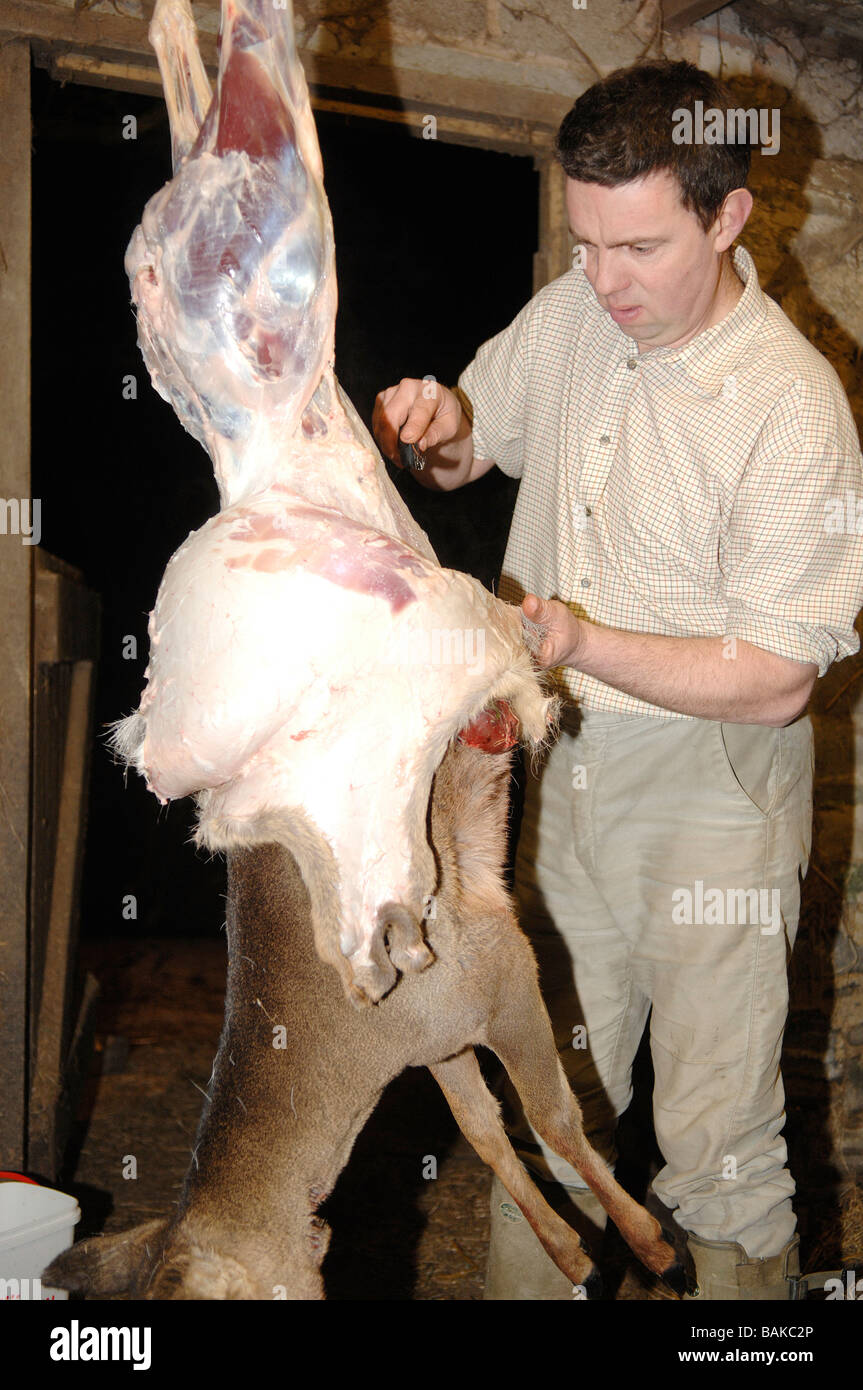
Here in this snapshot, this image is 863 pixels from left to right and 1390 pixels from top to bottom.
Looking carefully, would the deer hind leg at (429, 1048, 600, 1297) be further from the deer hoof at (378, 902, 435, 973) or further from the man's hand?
the man's hand

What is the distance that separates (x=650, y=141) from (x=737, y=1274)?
7.41ft

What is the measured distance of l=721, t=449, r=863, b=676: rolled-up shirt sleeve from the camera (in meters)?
2.24

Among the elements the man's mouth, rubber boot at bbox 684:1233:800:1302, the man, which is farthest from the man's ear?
rubber boot at bbox 684:1233:800:1302

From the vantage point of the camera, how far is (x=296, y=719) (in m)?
1.63

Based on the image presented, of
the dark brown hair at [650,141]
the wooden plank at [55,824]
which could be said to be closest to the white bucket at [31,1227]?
the wooden plank at [55,824]

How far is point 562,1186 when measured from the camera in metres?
2.78

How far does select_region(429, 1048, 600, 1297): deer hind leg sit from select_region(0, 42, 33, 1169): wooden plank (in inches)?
67.1

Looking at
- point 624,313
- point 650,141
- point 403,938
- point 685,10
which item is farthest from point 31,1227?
point 685,10

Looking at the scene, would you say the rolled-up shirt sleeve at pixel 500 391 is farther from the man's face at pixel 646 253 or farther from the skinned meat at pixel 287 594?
the skinned meat at pixel 287 594

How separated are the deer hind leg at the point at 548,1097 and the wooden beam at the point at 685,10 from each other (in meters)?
2.92

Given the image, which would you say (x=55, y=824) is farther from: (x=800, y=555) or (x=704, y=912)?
(x=800, y=555)

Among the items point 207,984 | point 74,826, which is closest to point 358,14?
point 74,826

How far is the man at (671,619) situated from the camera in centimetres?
224
